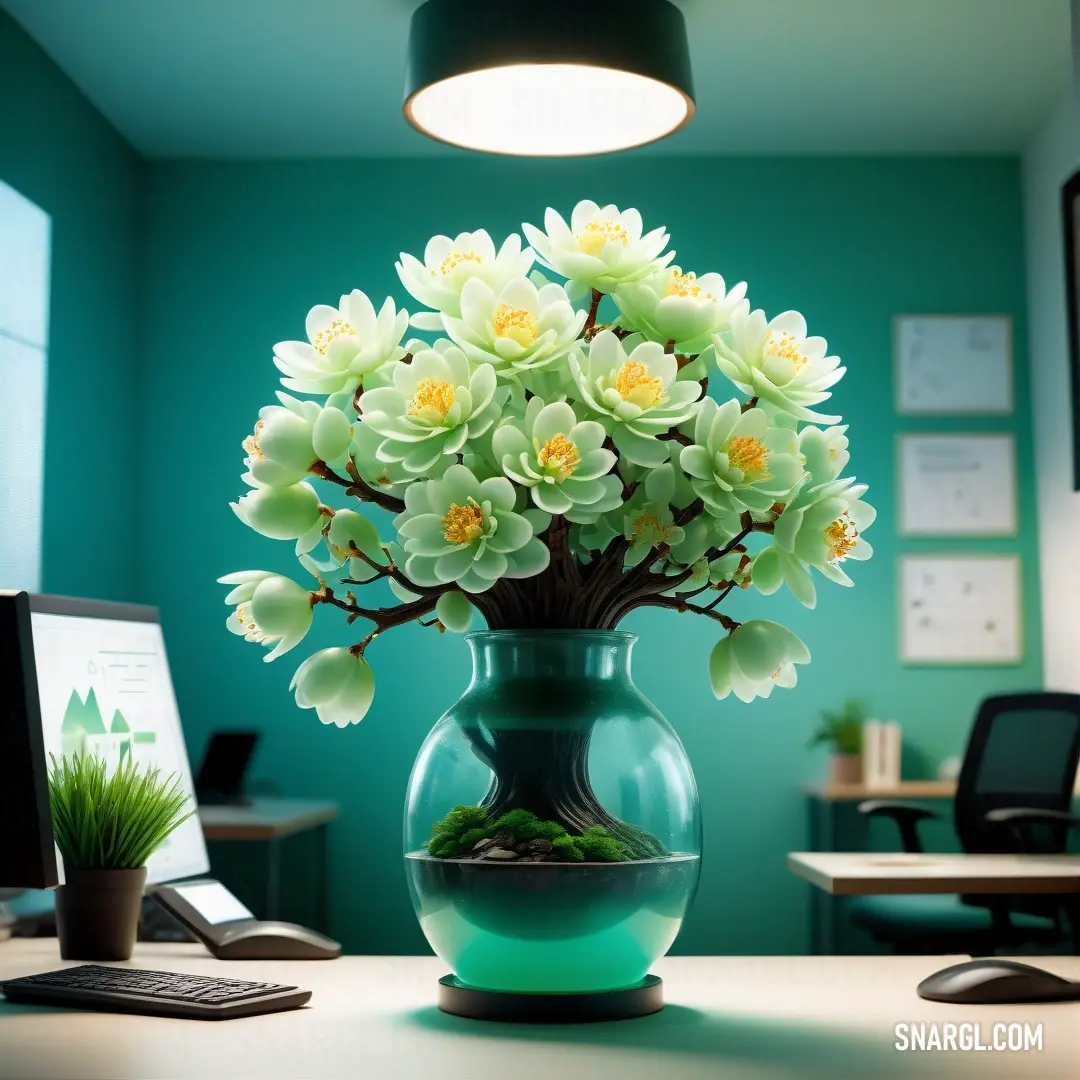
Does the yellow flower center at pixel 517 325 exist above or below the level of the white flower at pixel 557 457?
above

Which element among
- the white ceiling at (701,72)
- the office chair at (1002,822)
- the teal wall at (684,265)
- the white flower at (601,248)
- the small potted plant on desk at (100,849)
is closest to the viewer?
the white flower at (601,248)

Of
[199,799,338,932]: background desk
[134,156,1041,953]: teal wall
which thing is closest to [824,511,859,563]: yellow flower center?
[199,799,338,932]: background desk

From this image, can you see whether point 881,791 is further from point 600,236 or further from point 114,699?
point 600,236

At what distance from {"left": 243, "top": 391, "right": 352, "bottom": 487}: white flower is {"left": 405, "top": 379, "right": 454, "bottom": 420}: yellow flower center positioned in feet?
0.23

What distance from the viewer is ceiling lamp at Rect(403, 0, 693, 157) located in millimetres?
2371

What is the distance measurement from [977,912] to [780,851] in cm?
116

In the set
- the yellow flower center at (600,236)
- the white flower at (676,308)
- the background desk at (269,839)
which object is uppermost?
the yellow flower center at (600,236)

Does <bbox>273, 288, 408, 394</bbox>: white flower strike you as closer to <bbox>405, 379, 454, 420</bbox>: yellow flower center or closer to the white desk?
<bbox>405, 379, 454, 420</bbox>: yellow flower center

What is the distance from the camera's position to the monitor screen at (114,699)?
4.72 ft

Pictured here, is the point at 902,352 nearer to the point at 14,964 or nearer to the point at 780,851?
the point at 780,851

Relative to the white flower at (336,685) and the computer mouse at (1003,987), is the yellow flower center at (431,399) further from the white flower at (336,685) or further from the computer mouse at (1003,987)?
the computer mouse at (1003,987)

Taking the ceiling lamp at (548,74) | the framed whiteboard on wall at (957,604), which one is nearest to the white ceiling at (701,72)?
the ceiling lamp at (548,74)

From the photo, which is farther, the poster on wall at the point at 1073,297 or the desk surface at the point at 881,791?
the poster on wall at the point at 1073,297

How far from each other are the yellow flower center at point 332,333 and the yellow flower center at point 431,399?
0.11 meters
